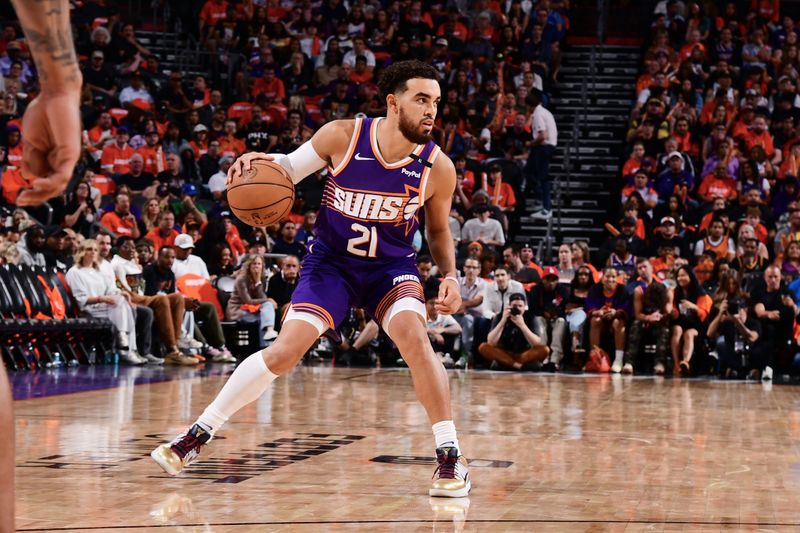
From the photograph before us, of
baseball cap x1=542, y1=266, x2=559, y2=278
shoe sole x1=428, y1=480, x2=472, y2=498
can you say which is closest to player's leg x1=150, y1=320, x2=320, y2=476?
shoe sole x1=428, y1=480, x2=472, y2=498

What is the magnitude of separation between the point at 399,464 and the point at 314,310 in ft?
3.50

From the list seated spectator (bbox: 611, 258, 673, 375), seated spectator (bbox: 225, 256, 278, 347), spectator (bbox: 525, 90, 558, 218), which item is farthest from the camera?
spectator (bbox: 525, 90, 558, 218)

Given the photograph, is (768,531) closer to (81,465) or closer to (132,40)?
(81,465)

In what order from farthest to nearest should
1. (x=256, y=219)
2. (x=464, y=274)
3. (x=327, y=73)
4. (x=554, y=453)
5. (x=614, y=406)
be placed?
(x=327, y=73) → (x=464, y=274) → (x=614, y=406) → (x=554, y=453) → (x=256, y=219)

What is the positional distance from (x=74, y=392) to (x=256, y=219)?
4807 mm

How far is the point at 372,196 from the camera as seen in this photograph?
533 cm

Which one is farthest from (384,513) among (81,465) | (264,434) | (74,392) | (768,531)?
(74,392)

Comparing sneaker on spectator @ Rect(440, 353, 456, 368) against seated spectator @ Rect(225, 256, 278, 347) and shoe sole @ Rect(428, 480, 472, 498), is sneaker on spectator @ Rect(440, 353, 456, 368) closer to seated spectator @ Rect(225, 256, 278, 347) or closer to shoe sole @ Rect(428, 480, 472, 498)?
seated spectator @ Rect(225, 256, 278, 347)

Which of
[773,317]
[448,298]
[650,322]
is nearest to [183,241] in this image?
[650,322]

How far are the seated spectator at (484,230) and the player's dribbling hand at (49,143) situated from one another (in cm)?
1352

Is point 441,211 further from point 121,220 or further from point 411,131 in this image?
point 121,220

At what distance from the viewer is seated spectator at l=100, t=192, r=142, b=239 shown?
15445 millimetres

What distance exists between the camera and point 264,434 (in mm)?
6902

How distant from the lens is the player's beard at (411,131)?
525cm
